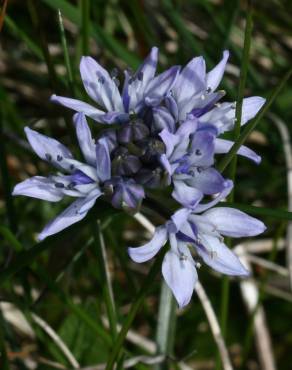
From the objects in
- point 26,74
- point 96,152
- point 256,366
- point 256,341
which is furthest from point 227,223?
point 26,74

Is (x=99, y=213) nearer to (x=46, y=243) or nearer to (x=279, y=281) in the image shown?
(x=46, y=243)

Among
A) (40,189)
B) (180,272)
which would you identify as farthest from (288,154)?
(40,189)

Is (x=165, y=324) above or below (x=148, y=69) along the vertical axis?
below

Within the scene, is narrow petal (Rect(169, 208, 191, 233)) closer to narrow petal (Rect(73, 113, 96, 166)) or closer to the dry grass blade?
narrow petal (Rect(73, 113, 96, 166))

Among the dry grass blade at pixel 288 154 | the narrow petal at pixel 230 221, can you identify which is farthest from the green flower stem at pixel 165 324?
the narrow petal at pixel 230 221

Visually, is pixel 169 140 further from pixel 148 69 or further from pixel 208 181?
pixel 148 69

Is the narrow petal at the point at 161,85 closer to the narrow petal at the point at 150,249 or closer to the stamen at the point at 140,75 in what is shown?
the stamen at the point at 140,75

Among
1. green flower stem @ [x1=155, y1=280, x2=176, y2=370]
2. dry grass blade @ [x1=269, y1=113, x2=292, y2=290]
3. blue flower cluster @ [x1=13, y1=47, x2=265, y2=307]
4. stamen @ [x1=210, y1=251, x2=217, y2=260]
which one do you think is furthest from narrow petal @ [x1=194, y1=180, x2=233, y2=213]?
dry grass blade @ [x1=269, y1=113, x2=292, y2=290]
